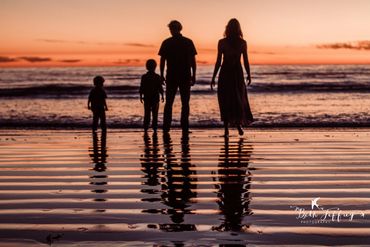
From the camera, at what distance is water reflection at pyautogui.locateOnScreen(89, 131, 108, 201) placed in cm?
563

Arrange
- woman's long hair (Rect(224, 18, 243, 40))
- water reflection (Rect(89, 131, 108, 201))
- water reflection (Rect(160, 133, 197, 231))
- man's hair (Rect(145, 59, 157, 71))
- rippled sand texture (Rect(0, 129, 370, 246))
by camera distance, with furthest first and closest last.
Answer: man's hair (Rect(145, 59, 157, 71)) → woman's long hair (Rect(224, 18, 243, 40)) → water reflection (Rect(89, 131, 108, 201)) → water reflection (Rect(160, 133, 197, 231)) → rippled sand texture (Rect(0, 129, 370, 246))

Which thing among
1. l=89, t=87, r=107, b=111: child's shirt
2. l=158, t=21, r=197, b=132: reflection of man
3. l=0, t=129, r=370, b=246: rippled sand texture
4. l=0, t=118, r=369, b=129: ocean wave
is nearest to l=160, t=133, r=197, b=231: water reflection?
l=0, t=129, r=370, b=246: rippled sand texture

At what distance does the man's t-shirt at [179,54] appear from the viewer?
1156 centimetres

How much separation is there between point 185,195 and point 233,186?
1.97 ft

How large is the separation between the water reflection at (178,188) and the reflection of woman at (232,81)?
3.36 metres

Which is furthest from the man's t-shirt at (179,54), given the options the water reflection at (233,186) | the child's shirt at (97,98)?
the child's shirt at (97,98)

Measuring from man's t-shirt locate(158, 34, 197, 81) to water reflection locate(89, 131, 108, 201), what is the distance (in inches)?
76.9

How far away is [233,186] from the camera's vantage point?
548cm

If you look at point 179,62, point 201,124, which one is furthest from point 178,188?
point 201,124

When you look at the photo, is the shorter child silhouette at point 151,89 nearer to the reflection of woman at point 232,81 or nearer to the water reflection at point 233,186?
the reflection of woman at point 232,81

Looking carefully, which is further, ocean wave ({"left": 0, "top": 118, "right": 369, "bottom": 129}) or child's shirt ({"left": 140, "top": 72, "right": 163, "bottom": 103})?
ocean wave ({"left": 0, "top": 118, "right": 369, "bottom": 129})

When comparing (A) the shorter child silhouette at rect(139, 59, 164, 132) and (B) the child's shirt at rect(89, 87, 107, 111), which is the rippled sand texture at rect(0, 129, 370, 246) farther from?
(B) the child's shirt at rect(89, 87, 107, 111)

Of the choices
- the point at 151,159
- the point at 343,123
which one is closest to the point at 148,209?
the point at 151,159

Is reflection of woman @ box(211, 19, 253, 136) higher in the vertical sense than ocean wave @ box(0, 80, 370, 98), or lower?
higher
